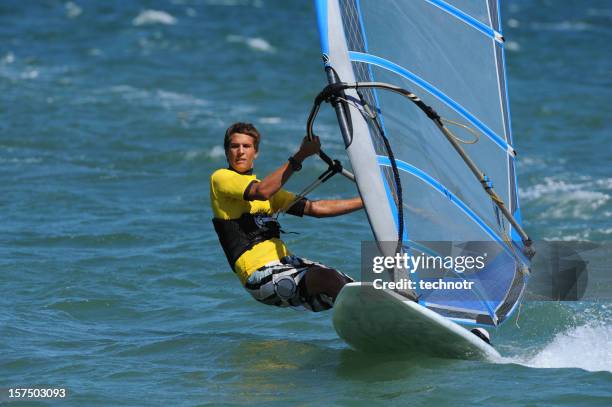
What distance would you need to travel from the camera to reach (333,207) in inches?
230

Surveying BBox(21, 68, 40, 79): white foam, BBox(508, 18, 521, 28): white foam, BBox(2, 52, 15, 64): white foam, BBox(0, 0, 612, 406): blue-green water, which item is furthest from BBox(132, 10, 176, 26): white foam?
BBox(508, 18, 521, 28): white foam

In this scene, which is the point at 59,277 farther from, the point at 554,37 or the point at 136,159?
the point at 554,37

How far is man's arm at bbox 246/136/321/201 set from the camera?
5.02m

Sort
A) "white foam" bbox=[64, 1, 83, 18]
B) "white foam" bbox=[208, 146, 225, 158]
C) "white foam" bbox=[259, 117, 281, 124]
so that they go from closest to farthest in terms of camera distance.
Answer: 1. "white foam" bbox=[208, 146, 225, 158]
2. "white foam" bbox=[259, 117, 281, 124]
3. "white foam" bbox=[64, 1, 83, 18]

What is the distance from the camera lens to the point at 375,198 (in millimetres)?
5164

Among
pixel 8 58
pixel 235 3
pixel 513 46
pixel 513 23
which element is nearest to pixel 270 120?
pixel 8 58

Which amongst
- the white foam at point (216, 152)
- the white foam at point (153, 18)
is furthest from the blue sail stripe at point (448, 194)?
the white foam at point (153, 18)

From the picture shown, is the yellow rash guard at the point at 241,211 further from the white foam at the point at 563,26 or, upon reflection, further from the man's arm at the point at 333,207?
the white foam at the point at 563,26

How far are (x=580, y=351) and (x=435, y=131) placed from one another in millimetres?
1430

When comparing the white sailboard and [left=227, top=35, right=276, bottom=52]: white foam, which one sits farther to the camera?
[left=227, top=35, right=276, bottom=52]: white foam

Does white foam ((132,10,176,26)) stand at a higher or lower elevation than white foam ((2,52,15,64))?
higher

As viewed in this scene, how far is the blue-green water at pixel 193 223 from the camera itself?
5.50 m

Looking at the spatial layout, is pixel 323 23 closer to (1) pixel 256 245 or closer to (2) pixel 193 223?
(1) pixel 256 245

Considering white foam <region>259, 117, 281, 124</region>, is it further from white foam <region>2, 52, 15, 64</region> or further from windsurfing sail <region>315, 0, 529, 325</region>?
windsurfing sail <region>315, 0, 529, 325</region>
